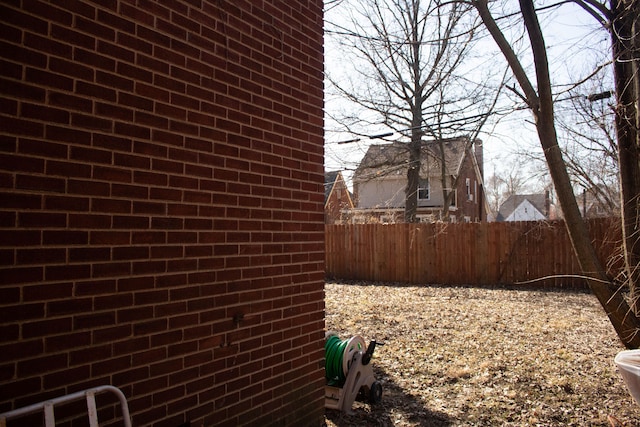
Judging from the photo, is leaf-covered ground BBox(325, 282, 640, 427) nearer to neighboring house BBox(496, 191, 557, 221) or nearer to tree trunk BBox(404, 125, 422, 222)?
tree trunk BBox(404, 125, 422, 222)

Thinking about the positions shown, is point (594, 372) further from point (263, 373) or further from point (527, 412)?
point (263, 373)

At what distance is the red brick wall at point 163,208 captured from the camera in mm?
1960

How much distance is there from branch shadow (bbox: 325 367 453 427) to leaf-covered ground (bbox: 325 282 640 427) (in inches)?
0.4

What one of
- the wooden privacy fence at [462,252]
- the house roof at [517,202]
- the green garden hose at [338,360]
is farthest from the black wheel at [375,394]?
the house roof at [517,202]

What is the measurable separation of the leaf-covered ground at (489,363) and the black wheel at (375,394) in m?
0.08

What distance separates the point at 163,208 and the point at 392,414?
3.37 meters

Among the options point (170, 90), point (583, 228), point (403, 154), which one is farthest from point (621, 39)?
point (403, 154)

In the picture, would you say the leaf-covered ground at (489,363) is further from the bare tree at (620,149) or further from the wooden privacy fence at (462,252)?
the wooden privacy fence at (462,252)

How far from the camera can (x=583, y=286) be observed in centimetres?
1316

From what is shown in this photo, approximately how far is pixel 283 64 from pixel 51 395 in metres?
2.66

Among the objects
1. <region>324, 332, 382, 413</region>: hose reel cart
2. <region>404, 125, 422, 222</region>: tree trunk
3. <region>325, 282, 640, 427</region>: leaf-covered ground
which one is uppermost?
<region>404, 125, 422, 222</region>: tree trunk

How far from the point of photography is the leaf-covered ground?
15.0 feet

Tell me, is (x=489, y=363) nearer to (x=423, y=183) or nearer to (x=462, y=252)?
(x=462, y=252)

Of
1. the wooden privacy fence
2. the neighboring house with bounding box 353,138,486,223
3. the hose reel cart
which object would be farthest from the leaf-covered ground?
the neighboring house with bounding box 353,138,486,223
